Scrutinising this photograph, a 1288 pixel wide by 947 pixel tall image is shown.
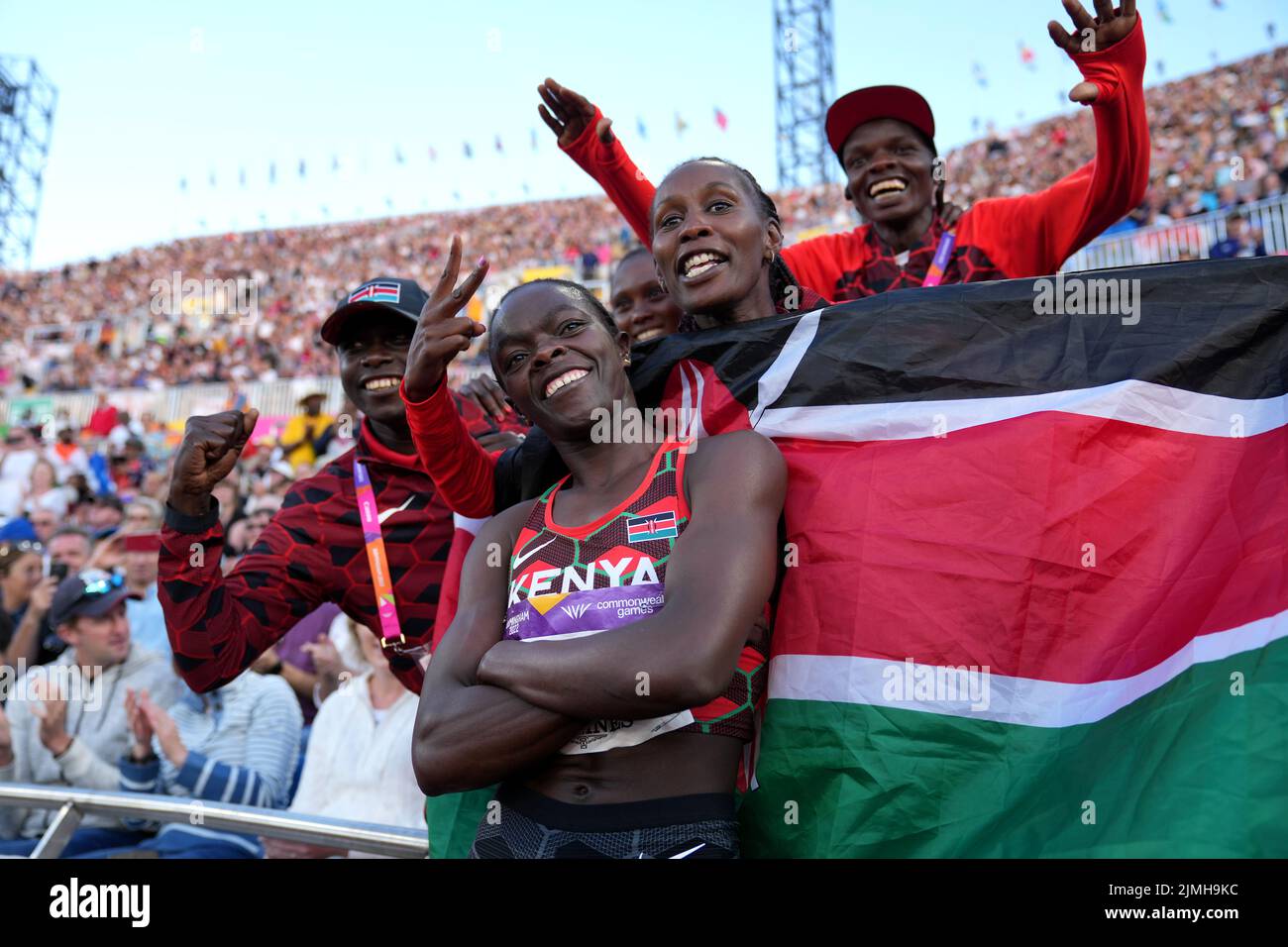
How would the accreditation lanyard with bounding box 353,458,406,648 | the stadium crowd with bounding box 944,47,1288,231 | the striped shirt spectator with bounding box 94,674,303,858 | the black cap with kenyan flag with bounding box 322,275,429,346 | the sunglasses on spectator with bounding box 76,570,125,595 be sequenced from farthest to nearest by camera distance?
the stadium crowd with bounding box 944,47,1288,231 → the sunglasses on spectator with bounding box 76,570,125,595 → the striped shirt spectator with bounding box 94,674,303,858 → the black cap with kenyan flag with bounding box 322,275,429,346 → the accreditation lanyard with bounding box 353,458,406,648

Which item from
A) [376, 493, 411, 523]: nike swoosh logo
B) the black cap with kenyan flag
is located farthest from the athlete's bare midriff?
the black cap with kenyan flag

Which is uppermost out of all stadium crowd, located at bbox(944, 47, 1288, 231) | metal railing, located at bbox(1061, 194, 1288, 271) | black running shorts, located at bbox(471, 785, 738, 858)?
stadium crowd, located at bbox(944, 47, 1288, 231)

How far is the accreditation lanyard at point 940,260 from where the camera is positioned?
355 centimetres

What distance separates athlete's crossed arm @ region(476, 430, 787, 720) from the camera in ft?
6.68

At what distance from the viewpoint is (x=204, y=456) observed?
2.95 m

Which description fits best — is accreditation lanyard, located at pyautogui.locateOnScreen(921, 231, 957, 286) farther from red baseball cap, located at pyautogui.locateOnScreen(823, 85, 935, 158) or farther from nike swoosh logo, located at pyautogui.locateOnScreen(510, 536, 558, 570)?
nike swoosh logo, located at pyautogui.locateOnScreen(510, 536, 558, 570)

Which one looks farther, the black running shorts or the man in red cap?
the man in red cap

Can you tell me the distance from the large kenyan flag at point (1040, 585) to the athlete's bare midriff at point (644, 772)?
265mm

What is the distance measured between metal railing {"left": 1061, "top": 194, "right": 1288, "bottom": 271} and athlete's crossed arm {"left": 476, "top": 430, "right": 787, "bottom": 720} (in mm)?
11225

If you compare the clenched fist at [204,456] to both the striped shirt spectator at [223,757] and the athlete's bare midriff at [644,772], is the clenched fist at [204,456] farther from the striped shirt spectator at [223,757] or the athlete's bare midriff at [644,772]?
the striped shirt spectator at [223,757]

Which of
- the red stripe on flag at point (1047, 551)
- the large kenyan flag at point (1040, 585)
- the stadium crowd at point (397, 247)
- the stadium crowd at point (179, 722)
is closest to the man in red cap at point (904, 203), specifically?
the large kenyan flag at point (1040, 585)

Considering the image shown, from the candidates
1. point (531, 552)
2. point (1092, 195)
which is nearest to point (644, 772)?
point (531, 552)

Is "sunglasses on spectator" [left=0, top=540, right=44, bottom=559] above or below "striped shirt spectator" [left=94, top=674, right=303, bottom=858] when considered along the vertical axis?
above
